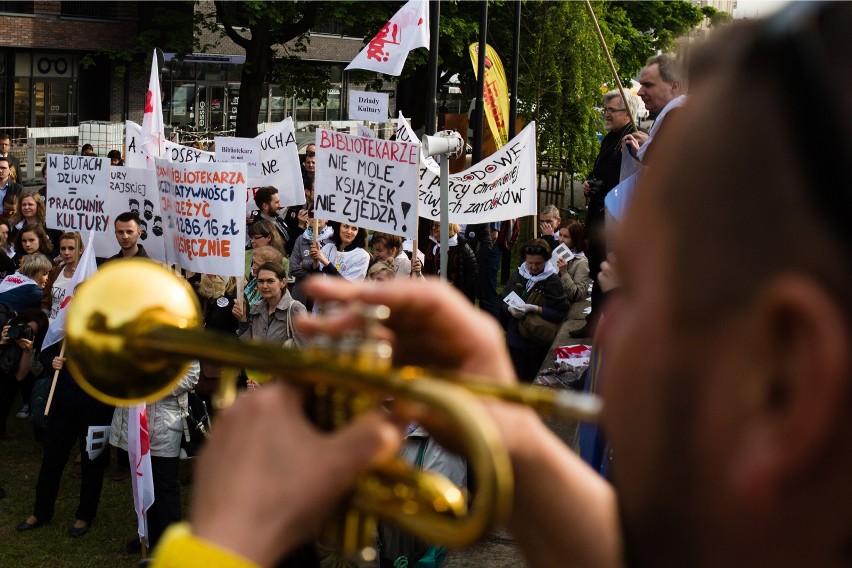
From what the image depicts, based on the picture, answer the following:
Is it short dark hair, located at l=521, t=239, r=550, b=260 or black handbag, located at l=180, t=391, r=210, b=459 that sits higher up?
short dark hair, located at l=521, t=239, r=550, b=260

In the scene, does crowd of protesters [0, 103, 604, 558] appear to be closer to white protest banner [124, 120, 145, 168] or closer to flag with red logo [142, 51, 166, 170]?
white protest banner [124, 120, 145, 168]

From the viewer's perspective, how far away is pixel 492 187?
10.6 meters

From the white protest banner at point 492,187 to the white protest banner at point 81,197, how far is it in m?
3.05

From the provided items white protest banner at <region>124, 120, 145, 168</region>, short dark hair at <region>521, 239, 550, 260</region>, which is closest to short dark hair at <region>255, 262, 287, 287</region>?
short dark hair at <region>521, 239, 550, 260</region>

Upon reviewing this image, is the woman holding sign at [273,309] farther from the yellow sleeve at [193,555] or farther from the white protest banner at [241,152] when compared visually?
the yellow sleeve at [193,555]

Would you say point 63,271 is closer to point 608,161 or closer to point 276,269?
point 276,269

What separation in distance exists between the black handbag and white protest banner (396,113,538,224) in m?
3.56

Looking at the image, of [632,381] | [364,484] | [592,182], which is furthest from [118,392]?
[592,182]

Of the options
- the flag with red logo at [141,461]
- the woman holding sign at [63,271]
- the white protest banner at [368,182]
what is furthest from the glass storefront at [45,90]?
the flag with red logo at [141,461]

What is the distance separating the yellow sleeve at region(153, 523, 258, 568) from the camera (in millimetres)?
1021

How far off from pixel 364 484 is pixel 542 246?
885cm

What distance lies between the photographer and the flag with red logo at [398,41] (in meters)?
11.8

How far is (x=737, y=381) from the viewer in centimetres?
81

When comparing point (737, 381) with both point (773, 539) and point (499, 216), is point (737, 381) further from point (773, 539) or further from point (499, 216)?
point (499, 216)
